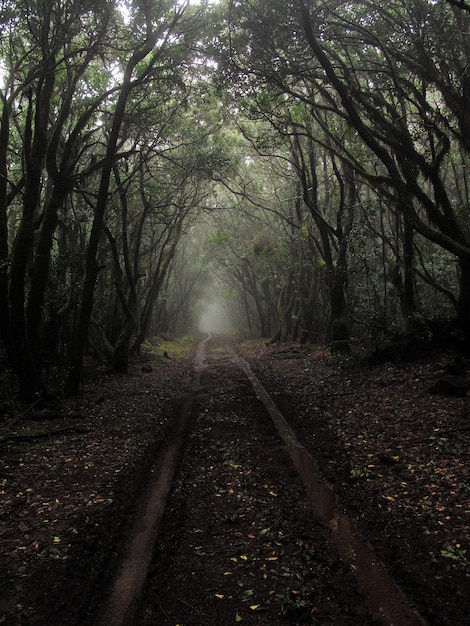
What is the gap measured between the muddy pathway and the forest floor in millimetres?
21

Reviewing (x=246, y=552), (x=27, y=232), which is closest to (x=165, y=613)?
(x=246, y=552)

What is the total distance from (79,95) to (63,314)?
7.98 m

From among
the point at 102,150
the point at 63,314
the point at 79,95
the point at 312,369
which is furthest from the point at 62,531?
the point at 102,150

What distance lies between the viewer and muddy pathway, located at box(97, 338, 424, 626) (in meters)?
3.91

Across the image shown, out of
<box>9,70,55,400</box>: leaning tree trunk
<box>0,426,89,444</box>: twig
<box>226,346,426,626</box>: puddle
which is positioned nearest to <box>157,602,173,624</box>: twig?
<box>226,346,426,626</box>: puddle

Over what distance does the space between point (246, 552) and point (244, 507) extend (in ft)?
3.45

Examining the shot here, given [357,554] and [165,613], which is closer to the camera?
[165,613]

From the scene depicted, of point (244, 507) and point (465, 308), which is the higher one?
point (465, 308)

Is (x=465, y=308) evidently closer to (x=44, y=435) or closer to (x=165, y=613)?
(x=165, y=613)

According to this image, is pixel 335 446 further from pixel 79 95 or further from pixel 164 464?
pixel 79 95

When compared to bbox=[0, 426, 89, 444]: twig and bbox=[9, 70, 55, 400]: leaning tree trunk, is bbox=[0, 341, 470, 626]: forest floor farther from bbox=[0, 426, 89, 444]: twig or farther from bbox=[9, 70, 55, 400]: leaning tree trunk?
bbox=[9, 70, 55, 400]: leaning tree trunk

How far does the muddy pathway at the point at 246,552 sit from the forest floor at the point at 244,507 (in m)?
0.02

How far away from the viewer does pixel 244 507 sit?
19.4 feet

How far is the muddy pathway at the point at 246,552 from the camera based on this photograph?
3.91 m
